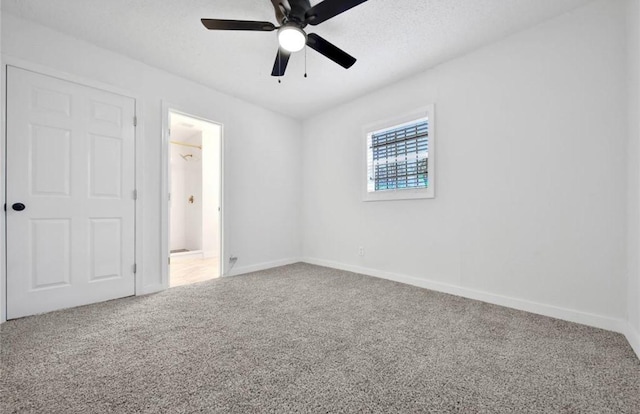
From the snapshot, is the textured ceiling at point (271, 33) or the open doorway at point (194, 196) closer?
the textured ceiling at point (271, 33)

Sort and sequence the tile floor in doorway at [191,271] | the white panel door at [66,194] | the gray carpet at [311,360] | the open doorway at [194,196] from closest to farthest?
the gray carpet at [311,360] → the white panel door at [66,194] → the tile floor in doorway at [191,271] → the open doorway at [194,196]

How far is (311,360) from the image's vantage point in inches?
61.3

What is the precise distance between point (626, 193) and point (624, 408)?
5.01 ft

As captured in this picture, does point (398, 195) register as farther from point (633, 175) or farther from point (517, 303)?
point (633, 175)

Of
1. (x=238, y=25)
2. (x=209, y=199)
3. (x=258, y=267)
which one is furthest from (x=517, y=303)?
(x=209, y=199)

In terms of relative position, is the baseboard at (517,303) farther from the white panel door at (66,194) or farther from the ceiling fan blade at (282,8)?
the white panel door at (66,194)

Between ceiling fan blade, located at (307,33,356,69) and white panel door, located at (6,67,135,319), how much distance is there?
212 centimetres

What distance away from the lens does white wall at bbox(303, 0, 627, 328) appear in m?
2.01

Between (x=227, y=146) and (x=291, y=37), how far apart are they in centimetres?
209

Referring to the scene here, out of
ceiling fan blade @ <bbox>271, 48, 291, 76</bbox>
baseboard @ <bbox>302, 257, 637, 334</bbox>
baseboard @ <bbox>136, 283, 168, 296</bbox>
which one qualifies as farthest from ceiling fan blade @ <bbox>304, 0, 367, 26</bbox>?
baseboard @ <bbox>136, 283, 168, 296</bbox>

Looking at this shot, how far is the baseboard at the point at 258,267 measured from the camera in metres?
3.71

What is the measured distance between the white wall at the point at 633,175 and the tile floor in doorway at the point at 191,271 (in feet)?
13.2

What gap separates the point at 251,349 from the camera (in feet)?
5.53

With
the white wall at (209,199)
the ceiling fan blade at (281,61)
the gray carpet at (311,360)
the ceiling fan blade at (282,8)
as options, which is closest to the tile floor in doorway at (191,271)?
the white wall at (209,199)
